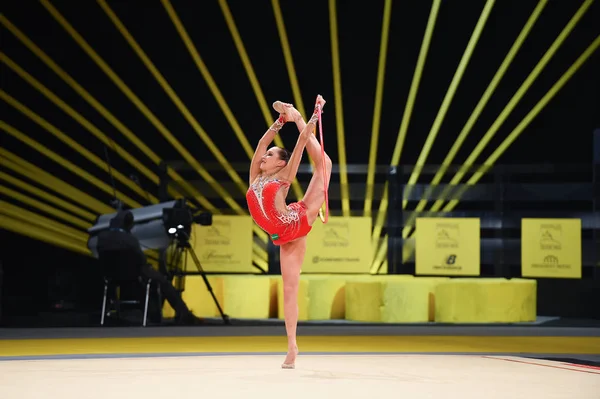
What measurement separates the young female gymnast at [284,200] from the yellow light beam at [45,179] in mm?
5690

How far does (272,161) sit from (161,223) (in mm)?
4547

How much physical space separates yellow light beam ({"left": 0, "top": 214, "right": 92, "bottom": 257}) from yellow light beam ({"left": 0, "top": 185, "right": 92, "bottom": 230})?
253 mm

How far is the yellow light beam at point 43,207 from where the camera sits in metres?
11.0

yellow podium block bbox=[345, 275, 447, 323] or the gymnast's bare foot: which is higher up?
yellow podium block bbox=[345, 275, 447, 323]

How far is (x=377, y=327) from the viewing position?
1005cm

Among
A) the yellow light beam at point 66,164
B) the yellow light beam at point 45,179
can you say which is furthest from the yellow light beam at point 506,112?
the yellow light beam at point 45,179

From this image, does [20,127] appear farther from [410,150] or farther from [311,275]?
[410,150]

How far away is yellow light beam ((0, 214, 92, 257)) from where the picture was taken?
11.2m

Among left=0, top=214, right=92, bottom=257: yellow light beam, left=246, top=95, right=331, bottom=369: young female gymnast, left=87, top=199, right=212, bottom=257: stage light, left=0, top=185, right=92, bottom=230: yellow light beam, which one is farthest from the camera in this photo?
left=0, top=214, right=92, bottom=257: yellow light beam

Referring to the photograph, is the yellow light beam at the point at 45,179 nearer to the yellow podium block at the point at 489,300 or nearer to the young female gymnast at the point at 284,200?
the yellow podium block at the point at 489,300

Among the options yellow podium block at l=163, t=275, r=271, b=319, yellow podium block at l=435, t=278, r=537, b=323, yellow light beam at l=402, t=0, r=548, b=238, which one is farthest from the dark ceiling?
yellow podium block at l=435, t=278, r=537, b=323

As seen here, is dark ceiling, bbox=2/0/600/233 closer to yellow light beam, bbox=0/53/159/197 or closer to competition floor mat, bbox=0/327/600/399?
yellow light beam, bbox=0/53/159/197

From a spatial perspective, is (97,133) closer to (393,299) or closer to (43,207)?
(43,207)

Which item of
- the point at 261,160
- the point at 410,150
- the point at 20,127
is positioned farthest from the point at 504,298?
the point at 20,127
